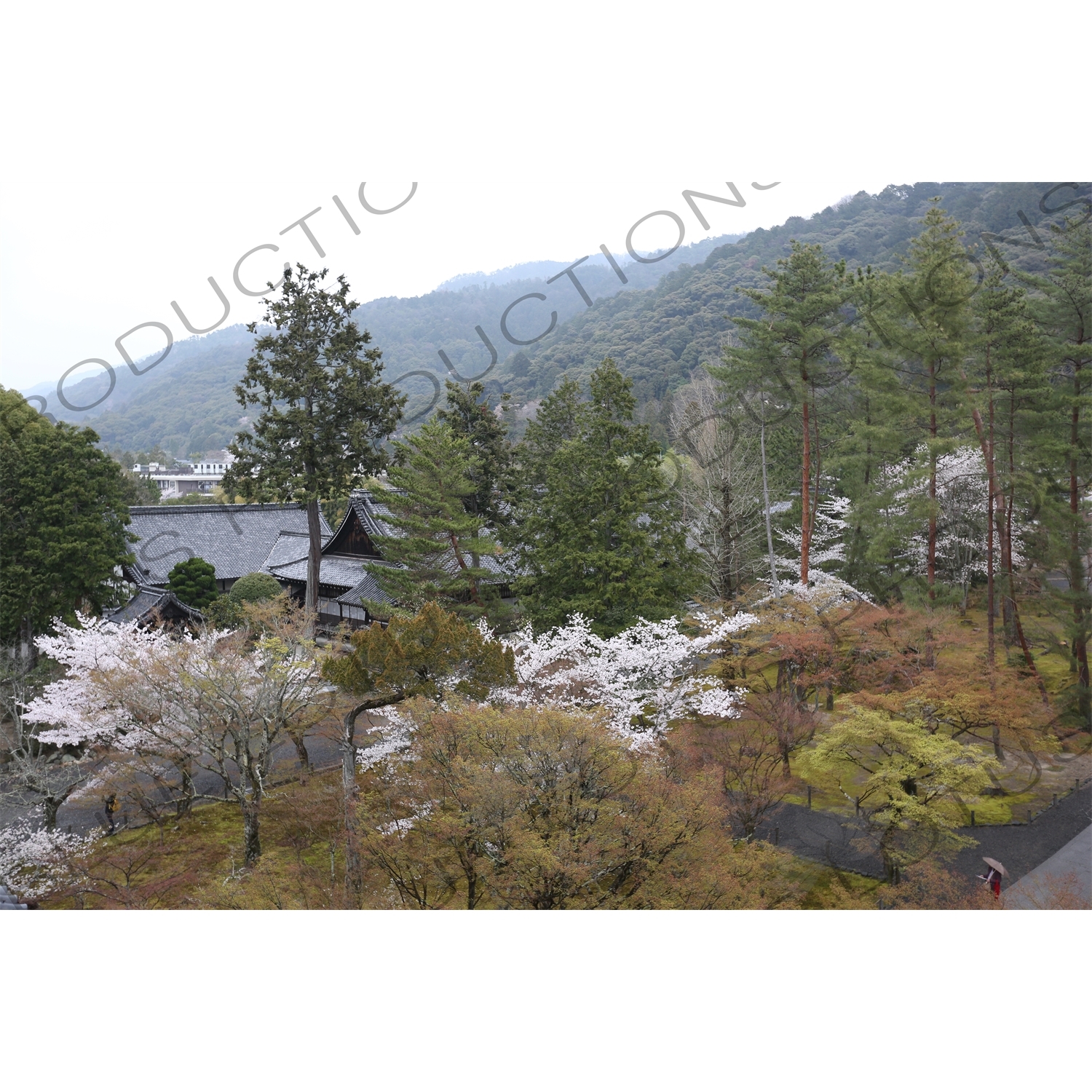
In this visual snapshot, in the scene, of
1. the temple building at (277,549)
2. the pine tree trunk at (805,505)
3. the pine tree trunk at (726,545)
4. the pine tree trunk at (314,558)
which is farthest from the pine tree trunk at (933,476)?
the pine tree trunk at (314,558)

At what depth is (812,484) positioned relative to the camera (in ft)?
37.4

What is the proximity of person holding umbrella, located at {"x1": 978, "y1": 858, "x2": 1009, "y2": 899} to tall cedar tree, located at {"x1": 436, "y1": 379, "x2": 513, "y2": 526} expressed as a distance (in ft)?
20.4

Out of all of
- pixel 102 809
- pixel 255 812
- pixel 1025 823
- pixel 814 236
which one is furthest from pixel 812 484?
pixel 102 809

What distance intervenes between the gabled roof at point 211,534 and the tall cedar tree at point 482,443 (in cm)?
329

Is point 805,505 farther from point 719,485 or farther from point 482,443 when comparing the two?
point 482,443

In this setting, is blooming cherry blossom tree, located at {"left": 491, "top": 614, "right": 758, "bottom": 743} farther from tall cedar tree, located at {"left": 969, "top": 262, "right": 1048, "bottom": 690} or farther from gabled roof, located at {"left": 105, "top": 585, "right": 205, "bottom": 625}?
gabled roof, located at {"left": 105, "top": 585, "right": 205, "bottom": 625}

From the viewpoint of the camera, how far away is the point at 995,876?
231 inches

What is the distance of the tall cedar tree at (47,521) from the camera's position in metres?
8.49

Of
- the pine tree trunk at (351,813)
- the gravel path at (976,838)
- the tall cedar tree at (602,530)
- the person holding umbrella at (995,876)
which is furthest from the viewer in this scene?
the tall cedar tree at (602,530)

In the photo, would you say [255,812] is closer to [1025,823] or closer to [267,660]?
[267,660]

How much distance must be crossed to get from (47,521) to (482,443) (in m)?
5.50

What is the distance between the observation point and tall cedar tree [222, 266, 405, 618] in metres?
9.07

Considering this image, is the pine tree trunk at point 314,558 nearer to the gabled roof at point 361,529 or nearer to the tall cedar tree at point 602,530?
the gabled roof at point 361,529

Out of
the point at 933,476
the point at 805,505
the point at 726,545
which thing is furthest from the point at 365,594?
the point at 933,476
